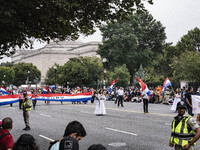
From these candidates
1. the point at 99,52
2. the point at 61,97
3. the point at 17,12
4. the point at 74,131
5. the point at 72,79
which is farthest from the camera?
the point at 72,79

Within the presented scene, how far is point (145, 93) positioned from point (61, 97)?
1277 centimetres

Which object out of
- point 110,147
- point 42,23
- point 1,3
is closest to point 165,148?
point 110,147

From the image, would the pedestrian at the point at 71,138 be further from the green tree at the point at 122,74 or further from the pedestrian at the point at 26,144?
the green tree at the point at 122,74

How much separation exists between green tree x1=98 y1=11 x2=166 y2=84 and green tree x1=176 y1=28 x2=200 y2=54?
4.19 metres

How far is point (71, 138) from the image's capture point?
4.00 meters

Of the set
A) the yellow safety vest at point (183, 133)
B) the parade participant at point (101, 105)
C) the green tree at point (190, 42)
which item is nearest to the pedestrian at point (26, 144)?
the yellow safety vest at point (183, 133)

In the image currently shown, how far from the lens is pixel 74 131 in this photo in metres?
4.18

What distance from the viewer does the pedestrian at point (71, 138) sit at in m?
3.93

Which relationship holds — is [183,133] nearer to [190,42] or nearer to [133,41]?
[133,41]

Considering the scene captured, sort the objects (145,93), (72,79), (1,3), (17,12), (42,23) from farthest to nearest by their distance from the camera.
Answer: (72,79), (145,93), (42,23), (17,12), (1,3)

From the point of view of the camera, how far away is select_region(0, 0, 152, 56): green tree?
383 inches

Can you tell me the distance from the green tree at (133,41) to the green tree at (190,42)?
419cm

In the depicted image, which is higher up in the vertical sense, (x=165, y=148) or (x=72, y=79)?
(x=72, y=79)

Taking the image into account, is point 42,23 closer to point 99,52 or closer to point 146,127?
point 146,127
